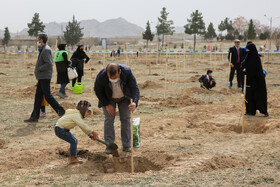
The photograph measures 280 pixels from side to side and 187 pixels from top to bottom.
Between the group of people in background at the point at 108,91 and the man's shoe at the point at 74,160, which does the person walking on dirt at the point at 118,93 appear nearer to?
the group of people in background at the point at 108,91

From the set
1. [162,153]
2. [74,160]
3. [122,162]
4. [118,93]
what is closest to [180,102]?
[162,153]

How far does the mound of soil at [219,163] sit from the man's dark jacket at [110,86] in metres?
1.41

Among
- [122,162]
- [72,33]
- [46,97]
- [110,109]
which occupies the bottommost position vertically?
[122,162]

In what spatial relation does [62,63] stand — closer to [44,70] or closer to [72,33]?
[44,70]

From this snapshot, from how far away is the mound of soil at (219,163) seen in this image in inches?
174

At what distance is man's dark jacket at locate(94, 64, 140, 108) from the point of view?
480cm

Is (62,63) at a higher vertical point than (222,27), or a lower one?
lower

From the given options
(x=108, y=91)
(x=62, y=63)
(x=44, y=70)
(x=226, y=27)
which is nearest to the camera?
(x=108, y=91)

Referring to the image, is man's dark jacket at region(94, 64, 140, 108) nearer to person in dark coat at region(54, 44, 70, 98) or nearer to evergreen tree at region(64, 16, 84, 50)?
person in dark coat at region(54, 44, 70, 98)

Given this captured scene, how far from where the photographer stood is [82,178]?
4.18 metres

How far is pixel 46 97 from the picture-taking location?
23.8 feet

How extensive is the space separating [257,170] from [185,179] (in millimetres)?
1076

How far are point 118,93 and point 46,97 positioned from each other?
291 cm

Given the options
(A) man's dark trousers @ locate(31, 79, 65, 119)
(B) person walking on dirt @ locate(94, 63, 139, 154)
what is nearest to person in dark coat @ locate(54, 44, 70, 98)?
(A) man's dark trousers @ locate(31, 79, 65, 119)
